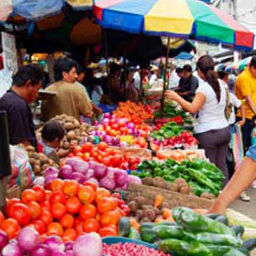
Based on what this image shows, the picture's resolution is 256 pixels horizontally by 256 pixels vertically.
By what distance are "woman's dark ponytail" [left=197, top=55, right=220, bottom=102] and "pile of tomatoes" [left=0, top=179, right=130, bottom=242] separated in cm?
340

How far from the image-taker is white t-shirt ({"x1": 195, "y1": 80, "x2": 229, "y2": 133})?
6.20 meters

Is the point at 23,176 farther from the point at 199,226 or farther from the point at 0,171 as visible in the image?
the point at 199,226

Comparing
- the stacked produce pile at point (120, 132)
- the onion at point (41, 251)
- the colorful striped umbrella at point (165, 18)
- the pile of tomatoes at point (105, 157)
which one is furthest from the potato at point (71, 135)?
the onion at point (41, 251)

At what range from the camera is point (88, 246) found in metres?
2.20

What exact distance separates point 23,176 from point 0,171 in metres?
0.94

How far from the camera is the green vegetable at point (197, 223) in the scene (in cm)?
227

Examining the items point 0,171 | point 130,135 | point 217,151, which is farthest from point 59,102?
point 0,171

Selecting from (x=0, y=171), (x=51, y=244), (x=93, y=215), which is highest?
(x=0, y=171)

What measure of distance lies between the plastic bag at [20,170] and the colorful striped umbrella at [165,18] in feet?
13.9

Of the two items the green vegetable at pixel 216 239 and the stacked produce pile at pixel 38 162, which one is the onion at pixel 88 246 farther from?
the stacked produce pile at pixel 38 162

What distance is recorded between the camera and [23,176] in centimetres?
321

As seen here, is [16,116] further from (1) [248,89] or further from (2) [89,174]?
(1) [248,89]

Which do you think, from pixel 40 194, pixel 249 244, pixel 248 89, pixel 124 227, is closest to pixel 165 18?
pixel 248 89

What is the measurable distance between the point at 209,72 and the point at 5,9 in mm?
2736
